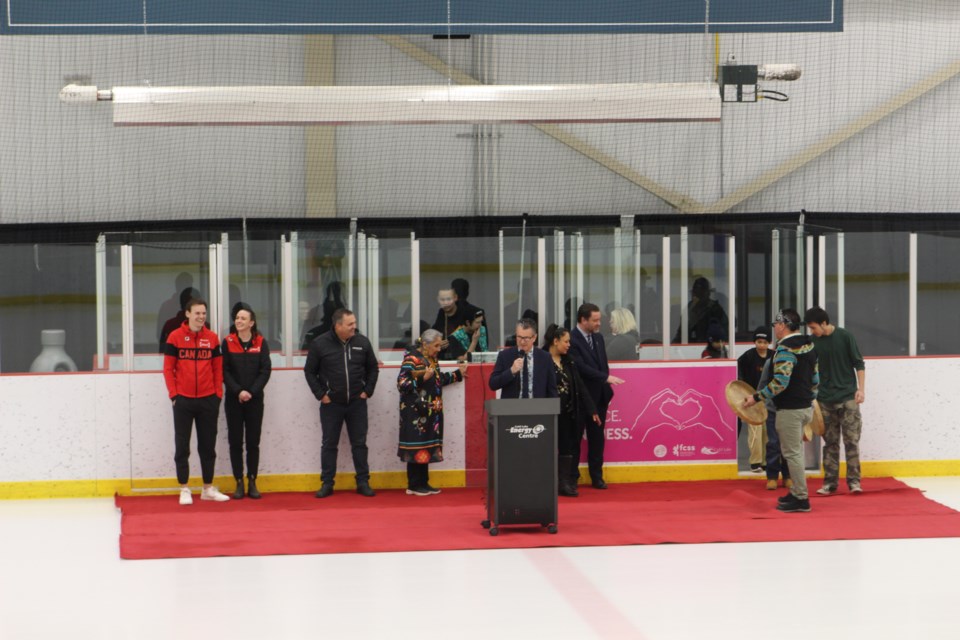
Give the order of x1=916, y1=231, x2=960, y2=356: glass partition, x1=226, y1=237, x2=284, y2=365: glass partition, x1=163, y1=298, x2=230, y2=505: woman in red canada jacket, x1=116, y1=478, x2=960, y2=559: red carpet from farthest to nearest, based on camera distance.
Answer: x1=916, y1=231, x2=960, y2=356: glass partition, x1=226, y1=237, x2=284, y2=365: glass partition, x1=163, y1=298, x2=230, y2=505: woman in red canada jacket, x1=116, y1=478, x2=960, y2=559: red carpet

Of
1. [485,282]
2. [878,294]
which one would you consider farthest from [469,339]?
[878,294]

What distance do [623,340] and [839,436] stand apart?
6.04ft

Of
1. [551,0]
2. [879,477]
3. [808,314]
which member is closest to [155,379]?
[551,0]

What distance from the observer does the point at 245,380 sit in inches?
359

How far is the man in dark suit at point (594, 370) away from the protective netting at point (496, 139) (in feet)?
14.7

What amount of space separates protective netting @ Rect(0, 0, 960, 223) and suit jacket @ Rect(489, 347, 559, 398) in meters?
5.21

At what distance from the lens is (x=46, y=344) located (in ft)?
39.9

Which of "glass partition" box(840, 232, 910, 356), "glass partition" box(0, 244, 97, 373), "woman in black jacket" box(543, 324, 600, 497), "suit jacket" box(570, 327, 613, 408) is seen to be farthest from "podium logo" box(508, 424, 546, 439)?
"glass partition" box(840, 232, 910, 356)

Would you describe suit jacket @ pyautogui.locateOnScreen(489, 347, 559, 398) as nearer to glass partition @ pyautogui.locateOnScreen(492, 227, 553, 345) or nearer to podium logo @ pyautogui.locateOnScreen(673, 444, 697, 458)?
glass partition @ pyautogui.locateOnScreen(492, 227, 553, 345)

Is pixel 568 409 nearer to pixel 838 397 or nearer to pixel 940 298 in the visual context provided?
pixel 838 397

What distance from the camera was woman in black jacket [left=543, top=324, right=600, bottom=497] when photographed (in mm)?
9242

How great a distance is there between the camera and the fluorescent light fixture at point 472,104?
8914mm

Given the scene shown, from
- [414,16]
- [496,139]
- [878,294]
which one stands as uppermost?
[414,16]

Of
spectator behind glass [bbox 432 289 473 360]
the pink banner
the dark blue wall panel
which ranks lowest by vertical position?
the pink banner
